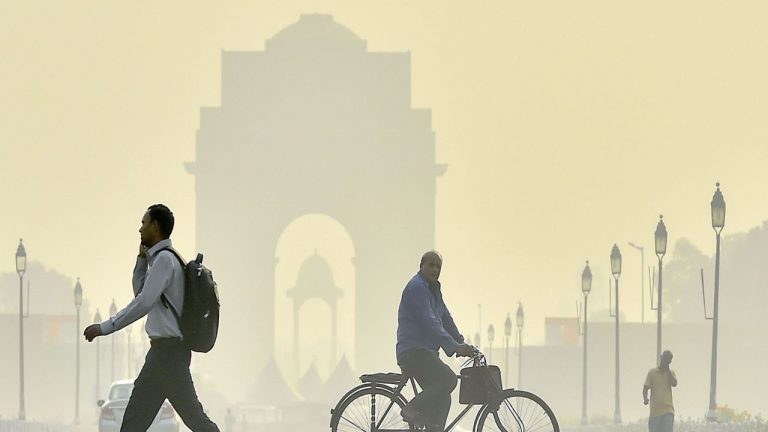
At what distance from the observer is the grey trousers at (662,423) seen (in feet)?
68.2

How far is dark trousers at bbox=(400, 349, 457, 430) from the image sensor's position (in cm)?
1315

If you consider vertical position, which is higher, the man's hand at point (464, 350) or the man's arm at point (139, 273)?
the man's arm at point (139, 273)

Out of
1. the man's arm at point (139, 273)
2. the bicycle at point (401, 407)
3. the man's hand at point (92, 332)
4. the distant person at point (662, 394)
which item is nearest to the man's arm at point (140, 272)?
the man's arm at point (139, 273)

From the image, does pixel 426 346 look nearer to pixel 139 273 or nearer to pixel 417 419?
pixel 417 419

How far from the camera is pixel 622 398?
81062mm

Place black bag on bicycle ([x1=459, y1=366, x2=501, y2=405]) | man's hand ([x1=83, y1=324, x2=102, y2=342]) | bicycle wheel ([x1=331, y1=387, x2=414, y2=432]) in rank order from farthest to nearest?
bicycle wheel ([x1=331, y1=387, x2=414, y2=432]), black bag on bicycle ([x1=459, y1=366, x2=501, y2=405]), man's hand ([x1=83, y1=324, x2=102, y2=342])

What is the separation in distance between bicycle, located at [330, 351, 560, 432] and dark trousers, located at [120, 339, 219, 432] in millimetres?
1518

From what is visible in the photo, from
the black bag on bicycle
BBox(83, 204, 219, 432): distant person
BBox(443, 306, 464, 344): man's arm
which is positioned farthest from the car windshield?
BBox(83, 204, 219, 432): distant person

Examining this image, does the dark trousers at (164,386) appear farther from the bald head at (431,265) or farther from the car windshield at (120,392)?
the car windshield at (120,392)

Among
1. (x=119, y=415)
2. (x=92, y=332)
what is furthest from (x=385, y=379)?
(x=119, y=415)

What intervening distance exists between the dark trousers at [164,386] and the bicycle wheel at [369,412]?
188cm

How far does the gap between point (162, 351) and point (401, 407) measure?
2381mm

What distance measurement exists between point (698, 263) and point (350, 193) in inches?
1255

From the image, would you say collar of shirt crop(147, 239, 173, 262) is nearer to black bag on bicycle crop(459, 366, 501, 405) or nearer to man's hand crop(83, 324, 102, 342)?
man's hand crop(83, 324, 102, 342)
